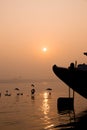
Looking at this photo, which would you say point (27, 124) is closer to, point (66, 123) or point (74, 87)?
point (66, 123)

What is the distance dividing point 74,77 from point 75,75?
12.2 inches

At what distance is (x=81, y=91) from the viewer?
41656mm

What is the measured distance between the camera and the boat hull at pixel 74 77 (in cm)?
3884

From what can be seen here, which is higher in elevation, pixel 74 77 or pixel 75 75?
pixel 75 75

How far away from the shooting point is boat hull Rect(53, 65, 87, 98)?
3884cm

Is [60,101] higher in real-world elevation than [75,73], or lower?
lower

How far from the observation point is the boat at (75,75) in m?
38.9

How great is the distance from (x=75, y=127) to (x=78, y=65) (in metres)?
14.6

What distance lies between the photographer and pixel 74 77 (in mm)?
39500

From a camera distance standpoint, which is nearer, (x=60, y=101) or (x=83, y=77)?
(x=83, y=77)

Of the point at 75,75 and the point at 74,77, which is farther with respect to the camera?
the point at 74,77

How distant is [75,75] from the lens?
39344 mm

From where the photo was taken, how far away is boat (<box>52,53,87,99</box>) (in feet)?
128

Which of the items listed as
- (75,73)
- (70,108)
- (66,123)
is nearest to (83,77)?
(75,73)
